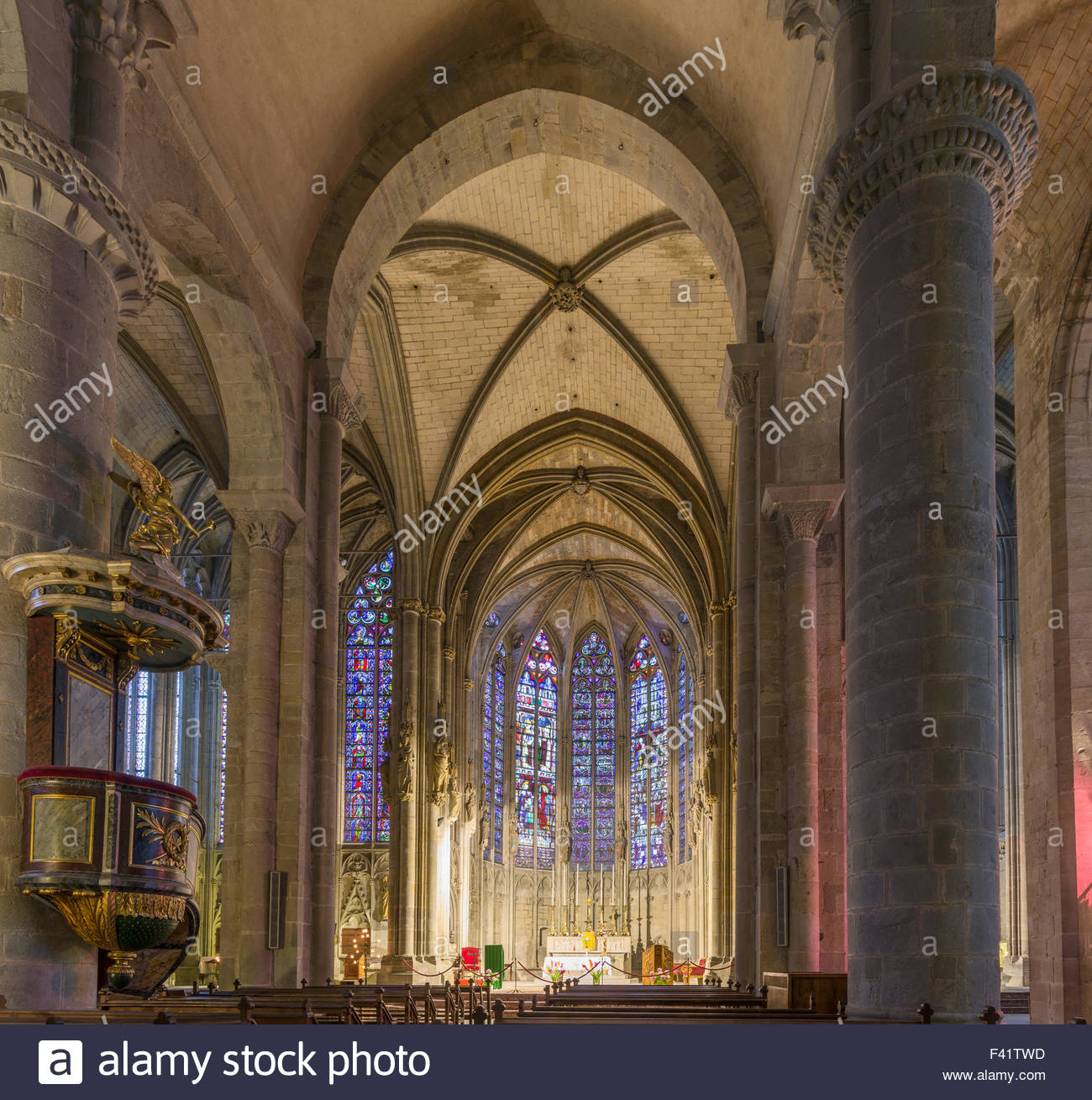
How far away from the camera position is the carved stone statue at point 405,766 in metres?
29.0

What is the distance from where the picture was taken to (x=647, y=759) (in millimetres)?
42375

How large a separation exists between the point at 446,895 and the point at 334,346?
56.6ft

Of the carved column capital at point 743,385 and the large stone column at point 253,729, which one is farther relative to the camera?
the carved column capital at point 743,385

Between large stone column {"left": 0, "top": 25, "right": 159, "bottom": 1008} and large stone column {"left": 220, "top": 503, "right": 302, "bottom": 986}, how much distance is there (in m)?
6.00

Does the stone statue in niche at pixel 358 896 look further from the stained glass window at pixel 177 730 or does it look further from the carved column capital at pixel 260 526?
the carved column capital at pixel 260 526

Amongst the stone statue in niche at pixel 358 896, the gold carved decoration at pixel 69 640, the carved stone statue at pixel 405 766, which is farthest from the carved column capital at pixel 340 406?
the stone statue in niche at pixel 358 896

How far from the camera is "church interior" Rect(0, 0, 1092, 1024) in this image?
8.34 m

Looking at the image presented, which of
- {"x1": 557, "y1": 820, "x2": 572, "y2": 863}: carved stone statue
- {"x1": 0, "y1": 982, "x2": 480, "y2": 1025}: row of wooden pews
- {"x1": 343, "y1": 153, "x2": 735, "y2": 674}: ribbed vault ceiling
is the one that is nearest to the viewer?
{"x1": 0, "y1": 982, "x2": 480, "y2": 1025}: row of wooden pews

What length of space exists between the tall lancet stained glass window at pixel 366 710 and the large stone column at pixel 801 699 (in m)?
20.6

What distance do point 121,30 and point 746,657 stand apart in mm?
9471

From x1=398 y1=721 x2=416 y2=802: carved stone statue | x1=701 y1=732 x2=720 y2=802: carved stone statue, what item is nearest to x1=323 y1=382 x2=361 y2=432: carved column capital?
x1=398 y1=721 x2=416 y2=802: carved stone statue

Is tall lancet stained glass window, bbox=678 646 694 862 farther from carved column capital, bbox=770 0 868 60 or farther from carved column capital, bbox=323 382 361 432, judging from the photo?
carved column capital, bbox=770 0 868 60

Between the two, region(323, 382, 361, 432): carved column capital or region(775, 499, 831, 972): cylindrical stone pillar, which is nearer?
region(775, 499, 831, 972): cylindrical stone pillar

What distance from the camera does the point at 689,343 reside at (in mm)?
25500
